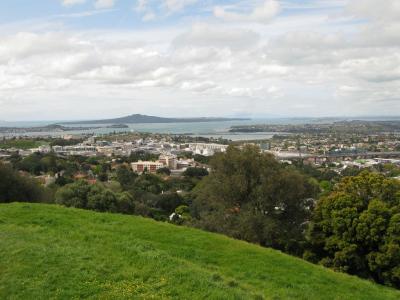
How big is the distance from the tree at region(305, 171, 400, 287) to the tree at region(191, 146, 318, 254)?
4.15ft

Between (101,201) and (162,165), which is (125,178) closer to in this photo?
(162,165)

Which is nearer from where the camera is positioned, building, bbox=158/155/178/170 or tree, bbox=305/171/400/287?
tree, bbox=305/171/400/287

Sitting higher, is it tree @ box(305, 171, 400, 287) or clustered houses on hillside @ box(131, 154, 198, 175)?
tree @ box(305, 171, 400, 287)

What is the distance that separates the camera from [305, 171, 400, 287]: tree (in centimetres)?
1302

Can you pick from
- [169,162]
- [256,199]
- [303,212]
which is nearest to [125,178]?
[169,162]

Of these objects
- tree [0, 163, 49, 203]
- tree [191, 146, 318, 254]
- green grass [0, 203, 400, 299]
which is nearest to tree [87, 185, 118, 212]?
tree [0, 163, 49, 203]

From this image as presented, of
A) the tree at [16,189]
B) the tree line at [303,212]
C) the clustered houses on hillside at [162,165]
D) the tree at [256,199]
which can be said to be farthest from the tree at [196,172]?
the tree at [256,199]

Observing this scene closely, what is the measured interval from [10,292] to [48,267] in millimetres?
931

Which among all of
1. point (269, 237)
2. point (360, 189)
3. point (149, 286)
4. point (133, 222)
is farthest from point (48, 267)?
point (360, 189)

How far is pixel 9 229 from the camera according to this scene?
33.1ft

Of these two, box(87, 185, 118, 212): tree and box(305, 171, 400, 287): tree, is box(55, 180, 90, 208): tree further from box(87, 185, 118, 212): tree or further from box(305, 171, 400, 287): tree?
box(305, 171, 400, 287): tree

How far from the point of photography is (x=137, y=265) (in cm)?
776

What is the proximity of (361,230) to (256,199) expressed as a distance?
14.5ft

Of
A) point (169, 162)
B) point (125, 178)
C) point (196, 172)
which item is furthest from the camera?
point (169, 162)
